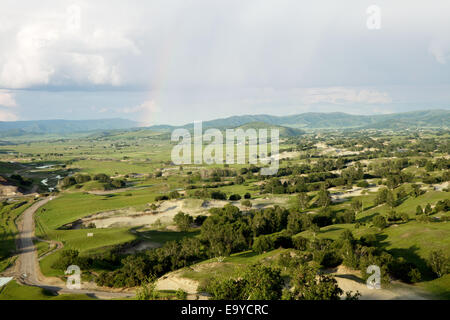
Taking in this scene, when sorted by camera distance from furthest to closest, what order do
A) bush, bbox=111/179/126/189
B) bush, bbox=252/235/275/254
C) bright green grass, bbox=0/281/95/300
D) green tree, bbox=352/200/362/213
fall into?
bush, bbox=111/179/126/189 < green tree, bbox=352/200/362/213 < bush, bbox=252/235/275/254 < bright green grass, bbox=0/281/95/300

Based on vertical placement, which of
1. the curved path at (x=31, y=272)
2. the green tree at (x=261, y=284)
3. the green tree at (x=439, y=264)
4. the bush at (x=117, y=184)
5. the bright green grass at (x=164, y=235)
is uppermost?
the green tree at (x=261, y=284)

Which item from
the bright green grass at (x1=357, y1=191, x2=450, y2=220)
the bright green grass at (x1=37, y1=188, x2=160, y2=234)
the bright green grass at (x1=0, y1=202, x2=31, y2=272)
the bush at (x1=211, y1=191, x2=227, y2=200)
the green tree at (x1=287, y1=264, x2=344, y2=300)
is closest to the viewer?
the green tree at (x1=287, y1=264, x2=344, y2=300)

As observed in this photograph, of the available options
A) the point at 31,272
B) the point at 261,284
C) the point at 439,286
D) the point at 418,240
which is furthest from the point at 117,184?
the point at 439,286

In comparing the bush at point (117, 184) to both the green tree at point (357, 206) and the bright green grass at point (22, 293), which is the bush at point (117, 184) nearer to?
the bright green grass at point (22, 293)

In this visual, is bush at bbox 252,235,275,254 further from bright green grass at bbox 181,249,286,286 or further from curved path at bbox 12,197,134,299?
curved path at bbox 12,197,134,299

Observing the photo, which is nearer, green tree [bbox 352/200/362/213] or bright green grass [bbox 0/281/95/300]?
bright green grass [bbox 0/281/95/300]

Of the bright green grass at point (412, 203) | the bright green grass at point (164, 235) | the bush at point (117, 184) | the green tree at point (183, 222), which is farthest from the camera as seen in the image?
the bush at point (117, 184)

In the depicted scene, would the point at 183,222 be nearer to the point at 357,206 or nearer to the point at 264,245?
the point at 264,245

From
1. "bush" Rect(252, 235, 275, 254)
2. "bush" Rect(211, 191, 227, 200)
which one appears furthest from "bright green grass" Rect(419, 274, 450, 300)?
"bush" Rect(211, 191, 227, 200)

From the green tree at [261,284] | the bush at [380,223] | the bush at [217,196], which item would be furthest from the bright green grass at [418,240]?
the bush at [217,196]

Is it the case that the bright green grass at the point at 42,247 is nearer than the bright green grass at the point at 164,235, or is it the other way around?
the bright green grass at the point at 42,247

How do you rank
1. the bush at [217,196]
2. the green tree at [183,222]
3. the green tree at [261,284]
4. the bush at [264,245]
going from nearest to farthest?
the green tree at [261,284] < the bush at [264,245] < the green tree at [183,222] < the bush at [217,196]
